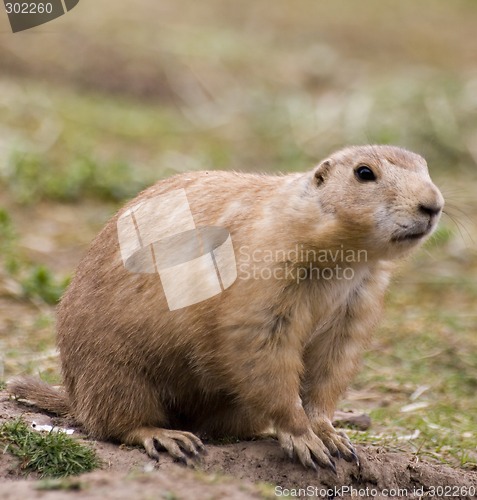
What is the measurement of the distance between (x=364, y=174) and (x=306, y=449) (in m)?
1.45

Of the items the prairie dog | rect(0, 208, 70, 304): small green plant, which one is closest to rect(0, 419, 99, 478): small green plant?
the prairie dog

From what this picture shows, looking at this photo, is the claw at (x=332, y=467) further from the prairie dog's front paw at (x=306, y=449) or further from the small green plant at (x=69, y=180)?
the small green plant at (x=69, y=180)

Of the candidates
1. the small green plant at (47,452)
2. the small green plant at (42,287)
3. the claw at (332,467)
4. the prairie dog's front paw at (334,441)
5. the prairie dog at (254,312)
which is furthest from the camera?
the small green plant at (42,287)

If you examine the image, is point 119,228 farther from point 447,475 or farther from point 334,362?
point 447,475

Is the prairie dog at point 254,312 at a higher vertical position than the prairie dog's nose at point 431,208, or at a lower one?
lower

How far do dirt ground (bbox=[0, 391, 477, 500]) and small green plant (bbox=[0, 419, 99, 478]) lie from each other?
0.06 meters

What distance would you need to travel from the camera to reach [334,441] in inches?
214

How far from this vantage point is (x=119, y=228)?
5844 millimetres

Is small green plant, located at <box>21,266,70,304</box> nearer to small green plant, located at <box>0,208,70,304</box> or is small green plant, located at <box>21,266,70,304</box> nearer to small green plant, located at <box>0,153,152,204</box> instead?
small green plant, located at <box>0,208,70,304</box>

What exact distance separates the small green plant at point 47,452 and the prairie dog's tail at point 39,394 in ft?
2.37

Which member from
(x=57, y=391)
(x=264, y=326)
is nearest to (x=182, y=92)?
(x=57, y=391)

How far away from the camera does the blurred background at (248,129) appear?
8.08m

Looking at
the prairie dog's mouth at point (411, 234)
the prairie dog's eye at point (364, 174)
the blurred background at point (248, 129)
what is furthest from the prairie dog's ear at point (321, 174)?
the blurred background at point (248, 129)

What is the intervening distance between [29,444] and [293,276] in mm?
1594
